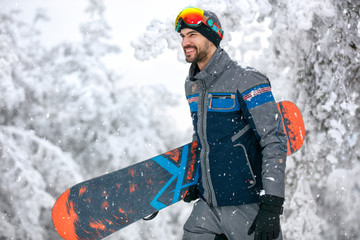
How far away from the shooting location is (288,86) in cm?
445

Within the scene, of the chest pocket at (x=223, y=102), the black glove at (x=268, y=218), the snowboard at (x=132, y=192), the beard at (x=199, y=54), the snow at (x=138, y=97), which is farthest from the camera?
the snow at (x=138, y=97)

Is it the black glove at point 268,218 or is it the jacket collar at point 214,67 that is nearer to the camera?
the black glove at point 268,218

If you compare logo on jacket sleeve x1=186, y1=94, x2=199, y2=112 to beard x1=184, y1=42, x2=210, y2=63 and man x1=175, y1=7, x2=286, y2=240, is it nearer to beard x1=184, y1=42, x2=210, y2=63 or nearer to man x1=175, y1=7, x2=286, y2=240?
man x1=175, y1=7, x2=286, y2=240

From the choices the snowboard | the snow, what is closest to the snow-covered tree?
the snow

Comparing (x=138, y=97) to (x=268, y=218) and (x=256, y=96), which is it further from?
(x=268, y=218)

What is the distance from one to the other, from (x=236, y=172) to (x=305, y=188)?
9.73ft

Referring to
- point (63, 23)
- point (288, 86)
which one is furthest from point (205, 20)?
point (63, 23)

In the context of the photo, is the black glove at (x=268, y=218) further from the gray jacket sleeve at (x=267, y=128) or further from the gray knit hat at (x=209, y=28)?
the gray knit hat at (x=209, y=28)

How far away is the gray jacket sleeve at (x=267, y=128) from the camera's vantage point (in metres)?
1.64

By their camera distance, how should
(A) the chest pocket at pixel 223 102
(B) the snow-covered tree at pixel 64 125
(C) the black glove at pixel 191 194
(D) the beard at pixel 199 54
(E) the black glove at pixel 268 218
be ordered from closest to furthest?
1. (E) the black glove at pixel 268 218
2. (A) the chest pocket at pixel 223 102
3. (D) the beard at pixel 199 54
4. (C) the black glove at pixel 191 194
5. (B) the snow-covered tree at pixel 64 125

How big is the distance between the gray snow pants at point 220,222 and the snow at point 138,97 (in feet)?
9.00

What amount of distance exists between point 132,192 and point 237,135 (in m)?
1.00

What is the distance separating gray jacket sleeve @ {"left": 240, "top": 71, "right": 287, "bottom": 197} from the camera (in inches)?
64.5

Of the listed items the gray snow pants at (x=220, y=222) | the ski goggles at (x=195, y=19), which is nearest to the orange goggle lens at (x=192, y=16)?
the ski goggles at (x=195, y=19)
